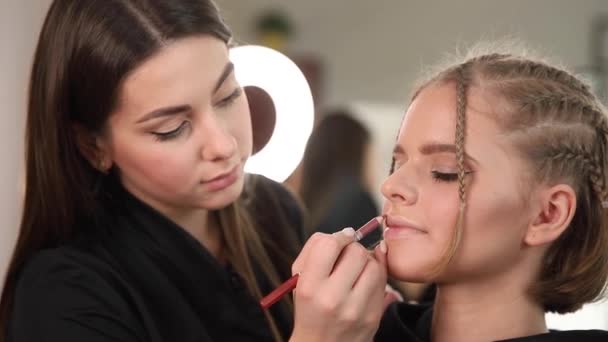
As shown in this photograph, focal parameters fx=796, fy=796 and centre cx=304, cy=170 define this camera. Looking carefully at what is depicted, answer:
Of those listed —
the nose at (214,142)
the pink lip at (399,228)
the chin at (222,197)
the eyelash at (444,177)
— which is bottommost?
the pink lip at (399,228)

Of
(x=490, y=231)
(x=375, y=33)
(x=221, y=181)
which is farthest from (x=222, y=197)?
(x=375, y=33)

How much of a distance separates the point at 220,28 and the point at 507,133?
0.41 metres

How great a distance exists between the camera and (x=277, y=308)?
119 cm

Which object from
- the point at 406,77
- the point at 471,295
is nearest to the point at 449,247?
the point at 471,295

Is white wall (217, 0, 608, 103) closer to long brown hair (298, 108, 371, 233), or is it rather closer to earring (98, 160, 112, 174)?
long brown hair (298, 108, 371, 233)

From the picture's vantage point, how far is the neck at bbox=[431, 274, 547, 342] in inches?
38.5

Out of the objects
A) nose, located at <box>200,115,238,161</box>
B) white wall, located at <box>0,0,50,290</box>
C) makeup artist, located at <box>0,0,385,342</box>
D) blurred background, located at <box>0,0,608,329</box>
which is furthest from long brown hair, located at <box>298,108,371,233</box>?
blurred background, located at <box>0,0,608,329</box>

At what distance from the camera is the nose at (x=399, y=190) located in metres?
0.95

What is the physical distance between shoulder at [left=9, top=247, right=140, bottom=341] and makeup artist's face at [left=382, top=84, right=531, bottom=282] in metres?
0.34

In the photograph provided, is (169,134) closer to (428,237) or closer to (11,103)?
(428,237)

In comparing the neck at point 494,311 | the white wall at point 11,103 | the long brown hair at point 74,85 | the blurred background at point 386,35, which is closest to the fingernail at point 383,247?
the neck at point 494,311

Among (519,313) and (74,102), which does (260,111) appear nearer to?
(74,102)

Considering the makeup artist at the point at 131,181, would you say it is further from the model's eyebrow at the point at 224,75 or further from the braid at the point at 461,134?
the braid at the point at 461,134

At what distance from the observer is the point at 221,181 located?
3.45 ft
